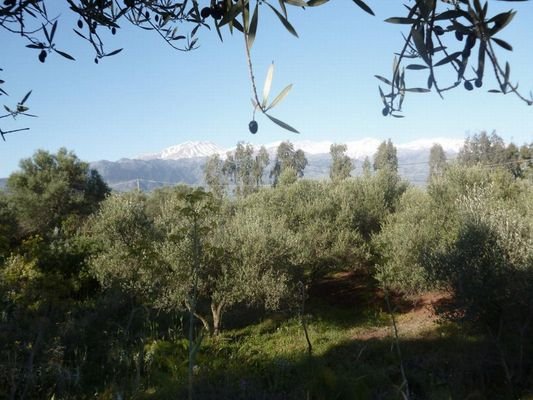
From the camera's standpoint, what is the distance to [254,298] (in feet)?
42.7

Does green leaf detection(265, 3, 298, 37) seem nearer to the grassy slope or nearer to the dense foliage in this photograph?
the dense foliage

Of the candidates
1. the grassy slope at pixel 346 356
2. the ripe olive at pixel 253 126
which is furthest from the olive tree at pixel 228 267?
the ripe olive at pixel 253 126

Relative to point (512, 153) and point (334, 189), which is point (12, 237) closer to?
point (334, 189)

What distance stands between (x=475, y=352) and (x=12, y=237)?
77.5 feet

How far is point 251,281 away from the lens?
42.0 ft

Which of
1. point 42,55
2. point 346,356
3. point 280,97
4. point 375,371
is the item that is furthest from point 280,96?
point 346,356

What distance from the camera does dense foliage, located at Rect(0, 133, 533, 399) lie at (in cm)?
738

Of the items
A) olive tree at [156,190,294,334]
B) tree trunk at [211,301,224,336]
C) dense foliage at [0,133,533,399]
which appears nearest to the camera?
dense foliage at [0,133,533,399]

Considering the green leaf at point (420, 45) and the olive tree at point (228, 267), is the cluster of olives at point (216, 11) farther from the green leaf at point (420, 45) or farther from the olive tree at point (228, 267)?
the olive tree at point (228, 267)

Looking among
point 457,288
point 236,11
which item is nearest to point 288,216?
point 457,288

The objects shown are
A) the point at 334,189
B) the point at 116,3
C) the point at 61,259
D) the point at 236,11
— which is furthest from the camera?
the point at 334,189

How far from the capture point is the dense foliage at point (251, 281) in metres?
7.38

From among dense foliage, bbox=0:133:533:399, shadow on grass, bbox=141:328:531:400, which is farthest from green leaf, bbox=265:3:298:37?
shadow on grass, bbox=141:328:531:400

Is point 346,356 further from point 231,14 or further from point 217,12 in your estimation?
point 231,14
